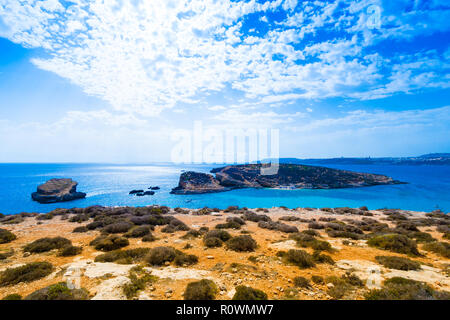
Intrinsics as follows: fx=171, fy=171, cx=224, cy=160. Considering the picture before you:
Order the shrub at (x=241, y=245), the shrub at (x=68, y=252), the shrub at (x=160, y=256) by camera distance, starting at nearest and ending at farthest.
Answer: the shrub at (x=160, y=256), the shrub at (x=68, y=252), the shrub at (x=241, y=245)

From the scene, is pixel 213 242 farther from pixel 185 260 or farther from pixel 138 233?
pixel 138 233

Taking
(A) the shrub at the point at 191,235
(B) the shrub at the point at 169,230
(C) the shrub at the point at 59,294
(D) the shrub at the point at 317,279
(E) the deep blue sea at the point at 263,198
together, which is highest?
(C) the shrub at the point at 59,294

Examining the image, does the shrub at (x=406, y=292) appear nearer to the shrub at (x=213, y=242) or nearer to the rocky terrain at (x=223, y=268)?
the rocky terrain at (x=223, y=268)

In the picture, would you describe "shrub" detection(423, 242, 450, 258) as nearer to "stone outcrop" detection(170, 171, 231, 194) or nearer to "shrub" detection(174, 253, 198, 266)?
"shrub" detection(174, 253, 198, 266)

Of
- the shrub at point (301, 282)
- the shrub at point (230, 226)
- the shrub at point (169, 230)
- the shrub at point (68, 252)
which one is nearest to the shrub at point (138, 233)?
the shrub at point (169, 230)

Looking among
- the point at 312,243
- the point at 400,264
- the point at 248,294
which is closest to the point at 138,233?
the point at 248,294

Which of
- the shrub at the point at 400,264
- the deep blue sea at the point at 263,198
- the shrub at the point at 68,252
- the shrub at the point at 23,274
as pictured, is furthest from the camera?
the deep blue sea at the point at 263,198
